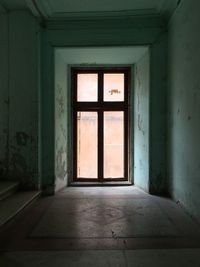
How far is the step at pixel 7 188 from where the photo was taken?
135 inches

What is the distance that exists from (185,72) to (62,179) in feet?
9.32

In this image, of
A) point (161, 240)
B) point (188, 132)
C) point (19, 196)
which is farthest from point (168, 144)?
point (19, 196)

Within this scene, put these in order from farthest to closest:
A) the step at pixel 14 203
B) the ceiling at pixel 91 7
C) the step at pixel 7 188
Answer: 1. the ceiling at pixel 91 7
2. the step at pixel 7 188
3. the step at pixel 14 203

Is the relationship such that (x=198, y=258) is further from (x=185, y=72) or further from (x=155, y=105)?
(x=155, y=105)

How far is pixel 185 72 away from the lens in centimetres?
323

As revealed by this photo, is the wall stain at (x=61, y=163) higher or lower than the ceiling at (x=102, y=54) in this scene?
lower

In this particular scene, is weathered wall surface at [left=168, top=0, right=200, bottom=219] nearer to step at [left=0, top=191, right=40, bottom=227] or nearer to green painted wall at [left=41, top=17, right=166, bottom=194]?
green painted wall at [left=41, top=17, right=166, bottom=194]

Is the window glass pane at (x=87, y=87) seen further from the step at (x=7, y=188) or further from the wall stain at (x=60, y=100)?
the step at (x=7, y=188)

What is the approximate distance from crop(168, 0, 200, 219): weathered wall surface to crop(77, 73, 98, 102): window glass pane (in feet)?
5.50

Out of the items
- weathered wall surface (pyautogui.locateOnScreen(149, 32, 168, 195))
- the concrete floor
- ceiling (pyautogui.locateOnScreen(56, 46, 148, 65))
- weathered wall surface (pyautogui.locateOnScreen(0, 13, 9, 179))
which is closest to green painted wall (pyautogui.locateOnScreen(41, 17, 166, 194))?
weathered wall surface (pyautogui.locateOnScreen(149, 32, 168, 195))

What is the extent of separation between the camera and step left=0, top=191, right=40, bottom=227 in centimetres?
277

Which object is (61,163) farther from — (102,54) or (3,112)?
(102,54)

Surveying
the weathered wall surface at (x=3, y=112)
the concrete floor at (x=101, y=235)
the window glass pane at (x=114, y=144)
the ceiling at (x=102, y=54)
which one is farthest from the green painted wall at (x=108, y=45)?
the window glass pane at (x=114, y=144)

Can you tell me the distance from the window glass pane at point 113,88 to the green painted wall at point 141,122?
0.36m
